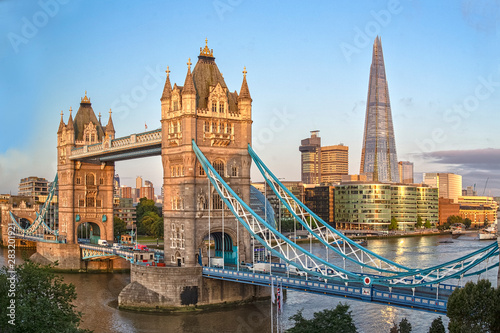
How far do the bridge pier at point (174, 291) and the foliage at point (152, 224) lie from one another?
3112 inches

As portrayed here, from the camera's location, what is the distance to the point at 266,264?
60.9 m

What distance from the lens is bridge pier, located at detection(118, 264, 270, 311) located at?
199 ft

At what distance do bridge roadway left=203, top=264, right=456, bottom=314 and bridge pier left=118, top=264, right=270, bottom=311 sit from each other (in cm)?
304

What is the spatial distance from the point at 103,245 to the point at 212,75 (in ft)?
113

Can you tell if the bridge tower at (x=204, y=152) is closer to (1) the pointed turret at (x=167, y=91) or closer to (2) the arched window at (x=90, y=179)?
(1) the pointed turret at (x=167, y=91)

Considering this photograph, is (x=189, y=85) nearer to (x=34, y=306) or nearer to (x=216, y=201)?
(x=216, y=201)

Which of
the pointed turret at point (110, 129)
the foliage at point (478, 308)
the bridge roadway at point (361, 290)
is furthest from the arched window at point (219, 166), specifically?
the pointed turret at point (110, 129)

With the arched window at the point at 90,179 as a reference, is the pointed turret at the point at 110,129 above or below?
above

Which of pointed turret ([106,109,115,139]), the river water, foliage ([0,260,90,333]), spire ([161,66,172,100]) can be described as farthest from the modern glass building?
foliage ([0,260,90,333])

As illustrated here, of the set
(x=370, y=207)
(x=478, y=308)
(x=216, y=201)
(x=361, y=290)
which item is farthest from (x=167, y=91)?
(x=370, y=207)

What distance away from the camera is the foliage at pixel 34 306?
34.3 meters

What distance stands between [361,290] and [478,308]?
37.6ft

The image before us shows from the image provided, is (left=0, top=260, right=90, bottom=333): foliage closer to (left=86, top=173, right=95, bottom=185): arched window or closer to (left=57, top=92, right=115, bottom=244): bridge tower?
(left=57, top=92, right=115, bottom=244): bridge tower

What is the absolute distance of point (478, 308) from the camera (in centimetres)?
3719
